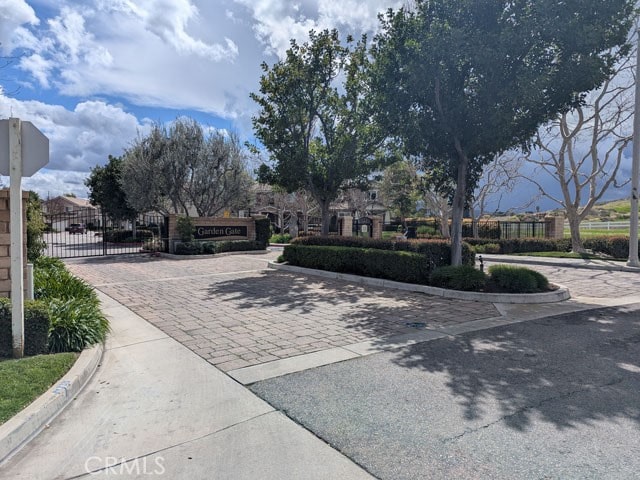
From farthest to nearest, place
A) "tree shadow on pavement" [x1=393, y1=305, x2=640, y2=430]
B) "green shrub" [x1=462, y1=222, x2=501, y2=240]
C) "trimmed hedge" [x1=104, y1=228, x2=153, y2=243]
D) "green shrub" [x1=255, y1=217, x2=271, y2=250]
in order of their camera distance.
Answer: "trimmed hedge" [x1=104, y1=228, x2=153, y2=243] < "green shrub" [x1=462, y1=222, x2=501, y2=240] < "green shrub" [x1=255, y1=217, x2=271, y2=250] < "tree shadow on pavement" [x1=393, y1=305, x2=640, y2=430]

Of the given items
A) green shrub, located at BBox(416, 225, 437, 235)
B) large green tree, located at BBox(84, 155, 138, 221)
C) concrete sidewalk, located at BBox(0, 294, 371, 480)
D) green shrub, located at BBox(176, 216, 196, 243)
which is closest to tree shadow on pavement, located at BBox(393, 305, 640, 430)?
Result: concrete sidewalk, located at BBox(0, 294, 371, 480)

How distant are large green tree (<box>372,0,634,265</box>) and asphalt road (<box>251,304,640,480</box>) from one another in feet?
18.8

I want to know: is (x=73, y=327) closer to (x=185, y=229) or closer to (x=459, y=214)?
(x=459, y=214)

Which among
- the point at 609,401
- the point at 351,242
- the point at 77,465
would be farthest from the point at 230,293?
the point at 609,401

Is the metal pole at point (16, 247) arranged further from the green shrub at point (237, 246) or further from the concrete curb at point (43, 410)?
the green shrub at point (237, 246)

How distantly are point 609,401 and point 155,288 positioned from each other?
959cm

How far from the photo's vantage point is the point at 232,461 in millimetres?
3096

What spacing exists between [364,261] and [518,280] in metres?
4.16

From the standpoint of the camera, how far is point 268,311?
805cm

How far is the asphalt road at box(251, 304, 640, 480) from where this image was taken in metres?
3.02

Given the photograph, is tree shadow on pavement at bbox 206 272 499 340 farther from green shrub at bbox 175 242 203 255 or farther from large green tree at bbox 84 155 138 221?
large green tree at bbox 84 155 138 221

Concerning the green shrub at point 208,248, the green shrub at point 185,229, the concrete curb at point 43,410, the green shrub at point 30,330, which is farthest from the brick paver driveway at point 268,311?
the green shrub at point 185,229

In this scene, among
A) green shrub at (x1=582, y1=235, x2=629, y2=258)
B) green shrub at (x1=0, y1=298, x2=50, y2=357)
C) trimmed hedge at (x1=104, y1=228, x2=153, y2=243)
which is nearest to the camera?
green shrub at (x1=0, y1=298, x2=50, y2=357)

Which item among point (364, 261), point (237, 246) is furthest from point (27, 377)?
point (237, 246)
